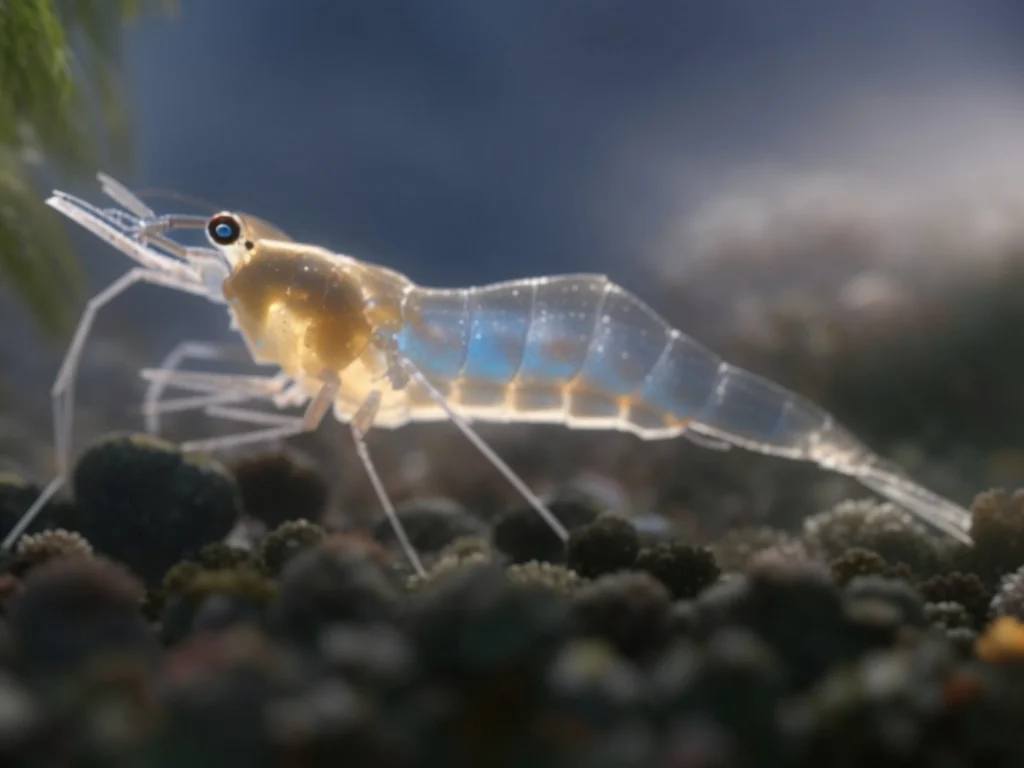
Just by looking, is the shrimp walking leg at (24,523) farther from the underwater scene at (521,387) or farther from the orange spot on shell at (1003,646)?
the orange spot on shell at (1003,646)

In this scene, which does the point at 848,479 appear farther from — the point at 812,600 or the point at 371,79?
the point at 371,79

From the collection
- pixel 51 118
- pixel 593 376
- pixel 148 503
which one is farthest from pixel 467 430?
pixel 51 118

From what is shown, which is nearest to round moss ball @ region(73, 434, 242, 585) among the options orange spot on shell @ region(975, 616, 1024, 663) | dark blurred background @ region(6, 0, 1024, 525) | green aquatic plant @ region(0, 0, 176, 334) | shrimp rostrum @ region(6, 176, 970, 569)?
shrimp rostrum @ region(6, 176, 970, 569)

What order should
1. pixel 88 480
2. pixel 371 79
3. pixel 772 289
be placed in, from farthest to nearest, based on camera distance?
pixel 371 79 → pixel 772 289 → pixel 88 480

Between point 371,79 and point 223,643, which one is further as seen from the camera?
point 371,79

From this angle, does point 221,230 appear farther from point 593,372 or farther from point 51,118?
point 593,372

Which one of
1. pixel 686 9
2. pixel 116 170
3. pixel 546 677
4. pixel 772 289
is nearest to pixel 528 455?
pixel 772 289
